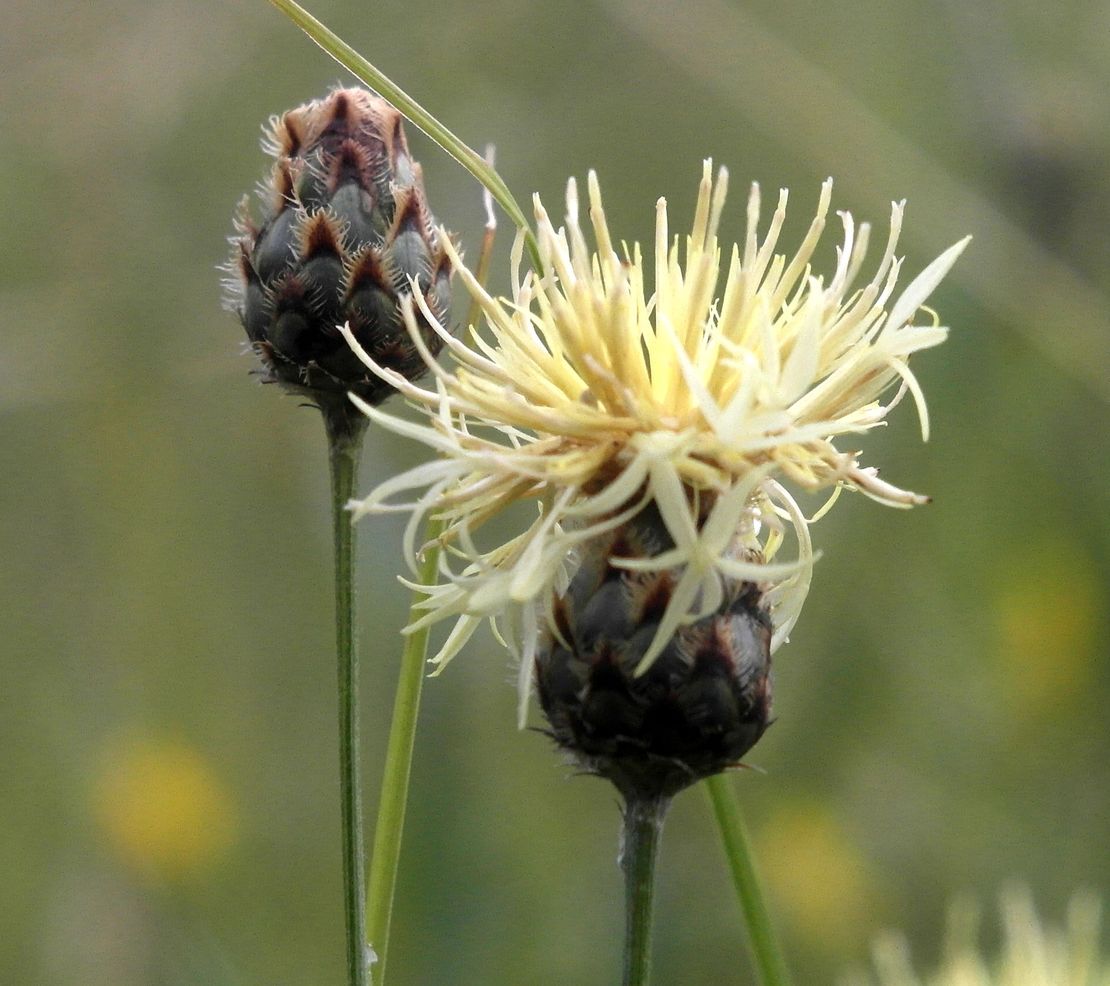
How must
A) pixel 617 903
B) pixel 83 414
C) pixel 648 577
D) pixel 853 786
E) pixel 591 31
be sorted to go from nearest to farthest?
pixel 648 577 → pixel 617 903 → pixel 853 786 → pixel 83 414 → pixel 591 31

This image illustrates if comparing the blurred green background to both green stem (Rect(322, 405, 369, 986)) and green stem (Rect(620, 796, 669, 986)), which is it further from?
green stem (Rect(620, 796, 669, 986))

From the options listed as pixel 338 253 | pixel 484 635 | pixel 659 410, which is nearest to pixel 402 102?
pixel 338 253

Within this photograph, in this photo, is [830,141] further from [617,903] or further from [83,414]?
[83,414]

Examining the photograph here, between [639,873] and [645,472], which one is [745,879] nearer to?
[639,873]

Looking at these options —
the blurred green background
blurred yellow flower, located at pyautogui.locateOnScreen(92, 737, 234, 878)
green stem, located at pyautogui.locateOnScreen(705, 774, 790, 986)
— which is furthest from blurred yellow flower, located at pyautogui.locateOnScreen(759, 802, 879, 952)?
green stem, located at pyautogui.locateOnScreen(705, 774, 790, 986)

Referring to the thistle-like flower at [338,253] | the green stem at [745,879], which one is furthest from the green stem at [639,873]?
the thistle-like flower at [338,253]

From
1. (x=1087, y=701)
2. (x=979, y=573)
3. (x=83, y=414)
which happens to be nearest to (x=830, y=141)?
(x=979, y=573)
